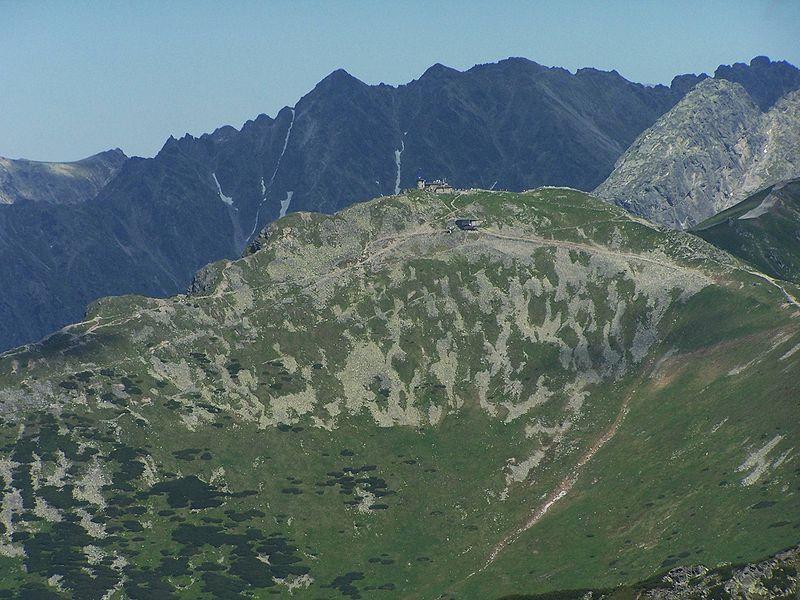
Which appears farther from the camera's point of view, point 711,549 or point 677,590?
point 711,549

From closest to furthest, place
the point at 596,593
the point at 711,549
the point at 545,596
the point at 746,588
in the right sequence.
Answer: the point at 746,588 → the point at 596,593 → the point at 545,596 → the point at 711,549

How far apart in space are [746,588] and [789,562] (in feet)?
40.0

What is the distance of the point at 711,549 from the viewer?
19900 cm

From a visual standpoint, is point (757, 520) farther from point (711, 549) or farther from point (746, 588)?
point (746, 588)

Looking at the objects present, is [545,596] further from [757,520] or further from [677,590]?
[757,520]

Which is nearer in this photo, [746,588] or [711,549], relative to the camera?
[746,588]

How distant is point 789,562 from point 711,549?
3939 cm

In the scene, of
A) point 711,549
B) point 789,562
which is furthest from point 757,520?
point 789,562

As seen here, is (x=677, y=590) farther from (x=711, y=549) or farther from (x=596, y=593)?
(x=711, y=549)

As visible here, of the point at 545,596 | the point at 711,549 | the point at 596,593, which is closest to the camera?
the point at 596,593

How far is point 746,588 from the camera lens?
152250 millimetres

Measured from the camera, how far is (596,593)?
169 m

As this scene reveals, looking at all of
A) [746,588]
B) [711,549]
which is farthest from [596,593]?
[711,549]

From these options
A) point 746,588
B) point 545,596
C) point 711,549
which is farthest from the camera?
point 711,549
